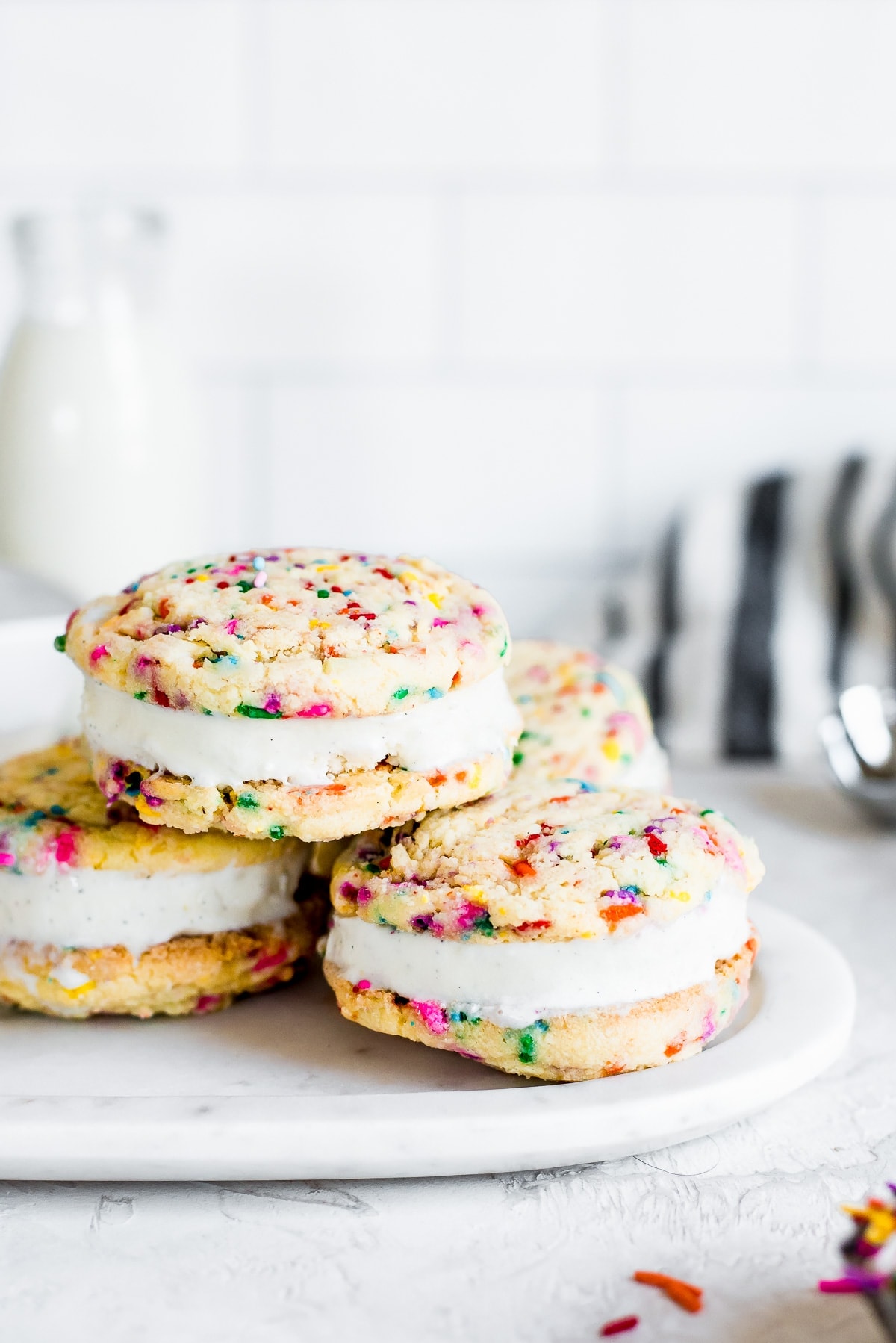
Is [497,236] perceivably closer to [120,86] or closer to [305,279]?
[305,279]

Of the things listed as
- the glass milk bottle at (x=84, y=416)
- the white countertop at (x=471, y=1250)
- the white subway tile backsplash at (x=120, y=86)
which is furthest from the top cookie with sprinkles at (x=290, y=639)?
the white subway tile backsplash at (x=120, y=86)

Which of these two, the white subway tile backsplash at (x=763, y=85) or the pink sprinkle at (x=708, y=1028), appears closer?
the pink sprinkle at (x=708, y=1028)

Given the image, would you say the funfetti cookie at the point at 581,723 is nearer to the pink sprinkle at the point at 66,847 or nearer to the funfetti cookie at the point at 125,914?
the funfetti cookie at the point at 125,914

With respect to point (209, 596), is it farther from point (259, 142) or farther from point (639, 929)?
point (259, 142)

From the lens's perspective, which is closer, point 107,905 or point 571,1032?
point 571,1032

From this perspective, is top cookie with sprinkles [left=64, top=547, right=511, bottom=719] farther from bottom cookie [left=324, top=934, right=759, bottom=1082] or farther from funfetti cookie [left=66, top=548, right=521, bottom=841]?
bottom cookie [left=324, top=934, right=759, bottom=1082]

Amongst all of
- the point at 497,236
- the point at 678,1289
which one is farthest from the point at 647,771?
the point at 497,236

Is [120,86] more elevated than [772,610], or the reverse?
[120,86]
